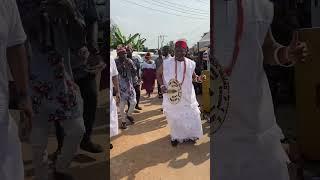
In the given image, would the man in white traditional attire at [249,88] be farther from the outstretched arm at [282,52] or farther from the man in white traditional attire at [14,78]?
the man in white traditional attire at [14,78]

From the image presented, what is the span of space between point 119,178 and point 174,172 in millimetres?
558

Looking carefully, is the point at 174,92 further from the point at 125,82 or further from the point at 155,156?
the point at 125,82

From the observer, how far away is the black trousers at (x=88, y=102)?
245cm

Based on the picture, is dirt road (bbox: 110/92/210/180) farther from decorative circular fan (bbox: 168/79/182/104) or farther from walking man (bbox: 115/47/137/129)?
decorative circular fan (bbox: 168/79/182/104)

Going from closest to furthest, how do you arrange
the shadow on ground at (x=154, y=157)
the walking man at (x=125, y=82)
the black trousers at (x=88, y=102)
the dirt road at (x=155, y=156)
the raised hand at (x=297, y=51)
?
1. the raised hand at (x=297, y=51)
2. the black trousers at (x=88, y=102)
3. the dirt road at (x=155, y=156)
4. the shadow on ground at (x=154, y=157)
5. the walking man at (x=125, y=82)

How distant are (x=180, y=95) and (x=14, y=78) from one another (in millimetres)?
4063

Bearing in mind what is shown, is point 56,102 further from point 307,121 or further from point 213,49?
point 307,121

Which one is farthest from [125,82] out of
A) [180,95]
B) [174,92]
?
[180,95]

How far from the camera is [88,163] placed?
99.2 inches

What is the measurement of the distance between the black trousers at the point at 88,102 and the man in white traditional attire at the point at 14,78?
36 cm

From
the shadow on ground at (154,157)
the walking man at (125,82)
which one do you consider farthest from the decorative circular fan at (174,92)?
the walking man at (125,82)

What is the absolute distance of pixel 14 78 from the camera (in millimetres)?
2096

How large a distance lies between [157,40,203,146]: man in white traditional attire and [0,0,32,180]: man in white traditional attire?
3622 mm

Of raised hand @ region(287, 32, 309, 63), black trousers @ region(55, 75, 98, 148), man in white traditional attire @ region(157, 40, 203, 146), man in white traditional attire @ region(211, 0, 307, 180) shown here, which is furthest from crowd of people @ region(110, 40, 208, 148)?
raised hand @ region(287, 32, 309, 63)
